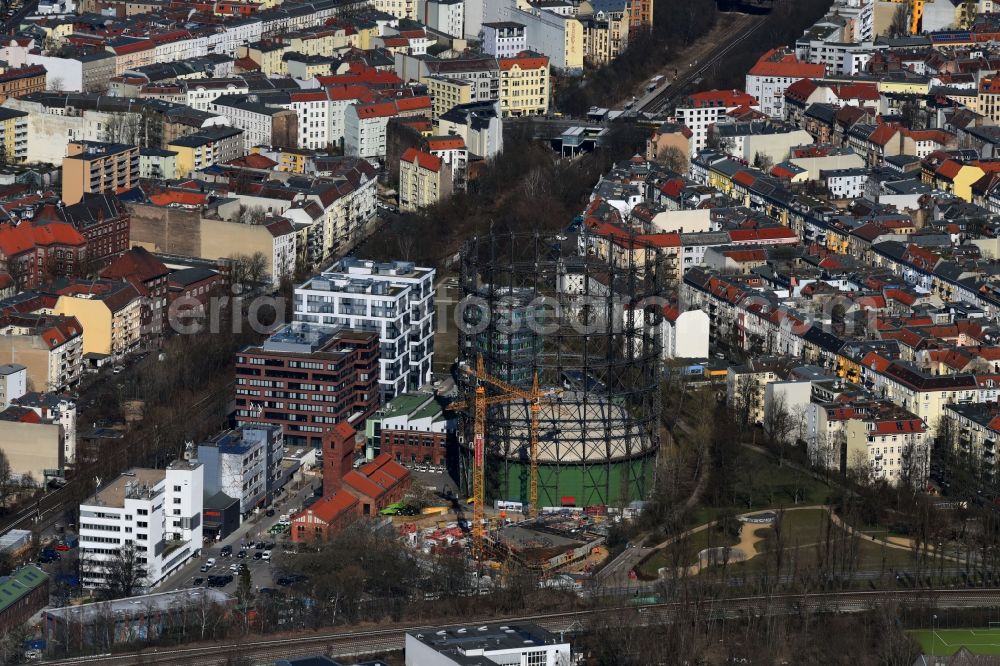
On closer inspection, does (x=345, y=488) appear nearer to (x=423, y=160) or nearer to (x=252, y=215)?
(x=252, y=215)

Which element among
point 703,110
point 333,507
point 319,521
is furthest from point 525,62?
point 319,521

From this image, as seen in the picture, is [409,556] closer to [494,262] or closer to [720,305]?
[494,262]

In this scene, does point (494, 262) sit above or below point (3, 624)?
above

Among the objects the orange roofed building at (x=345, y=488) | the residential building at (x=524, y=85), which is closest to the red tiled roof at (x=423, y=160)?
the residential building at (x=524, y=85)

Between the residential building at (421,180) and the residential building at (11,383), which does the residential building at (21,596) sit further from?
the residential building at (421,180)

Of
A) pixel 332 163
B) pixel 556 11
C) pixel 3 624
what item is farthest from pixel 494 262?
pixel 556 11

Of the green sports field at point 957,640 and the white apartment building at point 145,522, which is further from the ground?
the white apartment building at point 145,522
